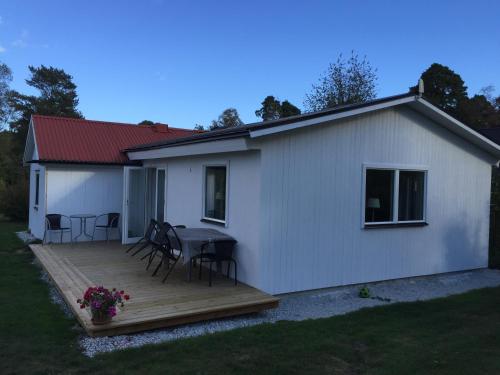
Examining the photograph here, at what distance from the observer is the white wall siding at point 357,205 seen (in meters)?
7.10

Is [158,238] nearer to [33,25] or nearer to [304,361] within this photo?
[304,361]

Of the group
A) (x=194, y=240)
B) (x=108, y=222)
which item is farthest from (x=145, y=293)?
(x=108, y=222)

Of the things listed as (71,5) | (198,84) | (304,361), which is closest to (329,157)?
(304,361)

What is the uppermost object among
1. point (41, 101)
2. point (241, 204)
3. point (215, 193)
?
point (41, 101)

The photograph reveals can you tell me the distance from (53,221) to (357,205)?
7923 mm

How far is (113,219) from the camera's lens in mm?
12258

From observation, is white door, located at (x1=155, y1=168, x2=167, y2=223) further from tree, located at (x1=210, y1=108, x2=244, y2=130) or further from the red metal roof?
tree, located at (x1=210, y1=108, x2=244, y2=130)

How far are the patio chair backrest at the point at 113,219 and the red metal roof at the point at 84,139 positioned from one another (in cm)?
145

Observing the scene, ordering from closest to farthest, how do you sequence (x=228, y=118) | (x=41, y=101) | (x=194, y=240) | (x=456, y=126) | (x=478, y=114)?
1. (x=194, y=240)
2. (x=456, y=126)
3. (x=478, y=114)
4. (x=41, y=101)
5. (x=228, y=118)

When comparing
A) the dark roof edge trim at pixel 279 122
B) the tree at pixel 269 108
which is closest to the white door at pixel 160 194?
the dark roof edge trim at pixel 279 122

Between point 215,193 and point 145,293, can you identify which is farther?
point 215,193

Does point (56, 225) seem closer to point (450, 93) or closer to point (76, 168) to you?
point (76, 168)

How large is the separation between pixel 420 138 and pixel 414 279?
110 inches

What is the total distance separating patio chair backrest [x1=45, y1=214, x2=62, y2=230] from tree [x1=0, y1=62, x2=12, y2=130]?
3339 centimetres
